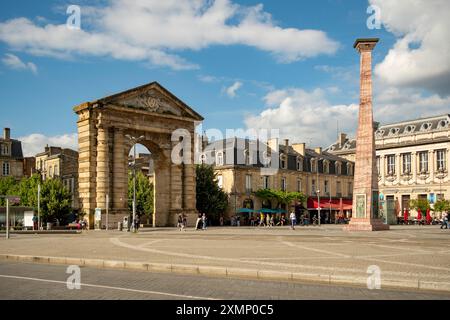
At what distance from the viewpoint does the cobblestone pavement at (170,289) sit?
1004 centimetres

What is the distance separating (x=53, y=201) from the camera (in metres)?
58.5

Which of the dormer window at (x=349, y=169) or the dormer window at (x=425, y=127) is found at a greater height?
the dormer window at (x=425, y=127)

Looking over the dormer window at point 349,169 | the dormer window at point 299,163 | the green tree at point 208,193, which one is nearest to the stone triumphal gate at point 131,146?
the green tree at point 208,193

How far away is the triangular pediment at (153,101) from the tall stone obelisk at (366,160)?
2112cm

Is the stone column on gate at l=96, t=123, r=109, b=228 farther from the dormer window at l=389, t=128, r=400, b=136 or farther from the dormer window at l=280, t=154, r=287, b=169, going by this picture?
the dormer window at l=389, t=128, r=400, b=136

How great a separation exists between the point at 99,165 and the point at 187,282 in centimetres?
3619

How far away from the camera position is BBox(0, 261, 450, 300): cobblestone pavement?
10.0 metres

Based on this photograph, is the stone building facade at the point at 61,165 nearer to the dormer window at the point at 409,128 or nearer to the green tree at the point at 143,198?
the green tree at the point at 143,198

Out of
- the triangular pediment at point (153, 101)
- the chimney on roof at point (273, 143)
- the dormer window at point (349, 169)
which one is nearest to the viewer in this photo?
the triangular pediment at point (153, 101)

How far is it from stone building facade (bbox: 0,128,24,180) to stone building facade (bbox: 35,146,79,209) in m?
3.46

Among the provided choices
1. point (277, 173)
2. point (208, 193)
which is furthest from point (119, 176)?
point (277, 173)

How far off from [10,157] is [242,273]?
84157 mm
